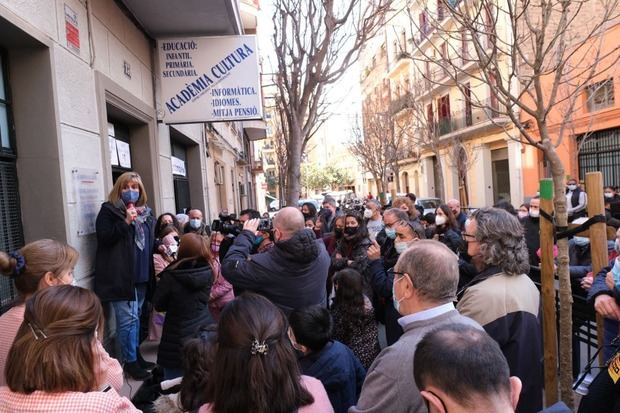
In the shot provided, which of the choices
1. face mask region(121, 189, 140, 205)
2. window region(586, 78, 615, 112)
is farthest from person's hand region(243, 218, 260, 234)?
window region(586, 78, 615, 112)

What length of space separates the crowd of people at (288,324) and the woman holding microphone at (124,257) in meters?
0.01

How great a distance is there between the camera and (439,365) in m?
1.29

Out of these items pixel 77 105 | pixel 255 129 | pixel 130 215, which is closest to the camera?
pixel 130 215

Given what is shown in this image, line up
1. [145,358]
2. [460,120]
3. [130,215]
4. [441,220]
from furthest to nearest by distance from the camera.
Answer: [460,120] → [441,220] → [145,358] → [130,215]

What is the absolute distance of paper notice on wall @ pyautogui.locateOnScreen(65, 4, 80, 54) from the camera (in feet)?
14.4

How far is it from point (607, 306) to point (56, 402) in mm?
2778

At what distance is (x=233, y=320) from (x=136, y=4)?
5.53m

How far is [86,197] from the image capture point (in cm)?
456

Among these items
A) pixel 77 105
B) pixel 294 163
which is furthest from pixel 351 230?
pixel 294 163

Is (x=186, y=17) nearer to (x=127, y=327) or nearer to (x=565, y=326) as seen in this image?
(x=127, y=327)

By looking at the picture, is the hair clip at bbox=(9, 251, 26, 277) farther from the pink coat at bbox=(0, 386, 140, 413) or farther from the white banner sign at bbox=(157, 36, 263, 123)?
the white banner sign at bbox=(157, 36, 263, 123)

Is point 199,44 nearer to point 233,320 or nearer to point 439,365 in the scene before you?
point 233,320

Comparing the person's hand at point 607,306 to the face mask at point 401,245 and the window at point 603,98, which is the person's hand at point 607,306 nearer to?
the face mask at point 401,245

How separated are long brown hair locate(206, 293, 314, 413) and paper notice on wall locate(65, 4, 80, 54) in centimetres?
378
